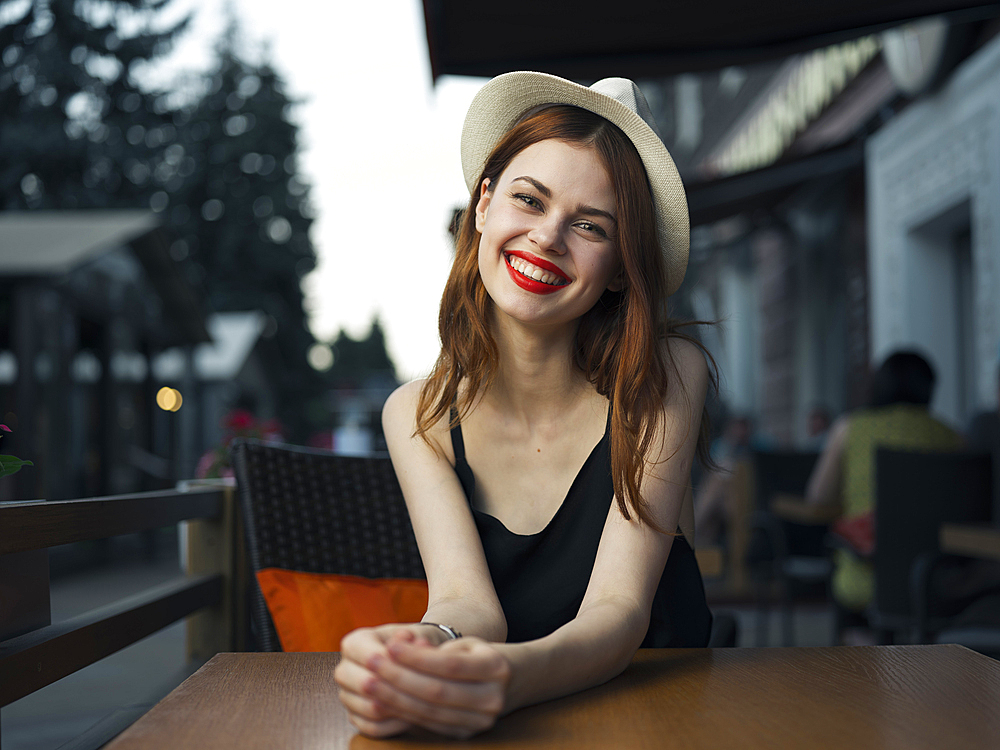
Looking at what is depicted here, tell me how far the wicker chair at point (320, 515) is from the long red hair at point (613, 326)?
540 mm

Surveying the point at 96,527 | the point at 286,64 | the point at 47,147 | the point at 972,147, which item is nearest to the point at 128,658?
the point at 96,527

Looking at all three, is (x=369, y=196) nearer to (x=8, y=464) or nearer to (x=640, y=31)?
(x=640, y=31)

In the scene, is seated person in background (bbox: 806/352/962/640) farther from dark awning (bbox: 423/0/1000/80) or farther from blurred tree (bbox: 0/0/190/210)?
blurred tree (bbox: 0/0/190/210)

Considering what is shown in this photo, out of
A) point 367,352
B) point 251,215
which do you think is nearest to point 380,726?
point 251,215

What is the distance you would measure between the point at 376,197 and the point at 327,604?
26.9m

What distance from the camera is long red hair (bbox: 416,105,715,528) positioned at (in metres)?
1.65

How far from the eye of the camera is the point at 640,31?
3502 mm

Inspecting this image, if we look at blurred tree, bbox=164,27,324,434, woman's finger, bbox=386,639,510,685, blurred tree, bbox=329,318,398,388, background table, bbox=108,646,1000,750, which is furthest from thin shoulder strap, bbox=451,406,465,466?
blurred tree, bbox=329,318,398,388

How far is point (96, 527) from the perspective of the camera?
1.65m

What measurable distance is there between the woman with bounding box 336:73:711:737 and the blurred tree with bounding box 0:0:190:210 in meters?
22.6

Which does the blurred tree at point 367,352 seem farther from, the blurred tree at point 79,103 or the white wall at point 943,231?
the white wall at point 943,231

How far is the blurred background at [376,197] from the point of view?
3631 mm

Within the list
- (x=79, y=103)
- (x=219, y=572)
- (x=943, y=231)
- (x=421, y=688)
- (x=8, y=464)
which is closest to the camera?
(x=421, y=688)

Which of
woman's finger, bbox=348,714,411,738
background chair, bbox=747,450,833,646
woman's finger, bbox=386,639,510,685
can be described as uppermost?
woman's finger, bbox=386,639,510,685
